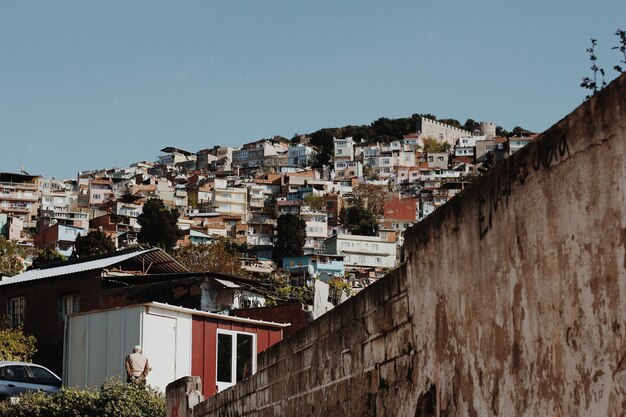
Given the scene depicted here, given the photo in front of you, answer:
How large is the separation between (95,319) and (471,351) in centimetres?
1929

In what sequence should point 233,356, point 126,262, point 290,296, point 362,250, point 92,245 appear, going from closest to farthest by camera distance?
point 233,356
point 126,262
point 290,296
point 92,245
point 362,250

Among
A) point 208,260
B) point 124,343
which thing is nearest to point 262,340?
point 124,343

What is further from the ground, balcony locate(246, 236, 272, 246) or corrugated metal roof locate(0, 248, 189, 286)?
corrugated metal roof locate(0, 248, 189, 286)

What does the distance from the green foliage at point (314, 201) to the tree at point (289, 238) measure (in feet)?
79.1

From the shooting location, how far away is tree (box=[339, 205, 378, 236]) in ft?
492

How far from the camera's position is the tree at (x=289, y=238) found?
408ft

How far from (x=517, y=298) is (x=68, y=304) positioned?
30648mm

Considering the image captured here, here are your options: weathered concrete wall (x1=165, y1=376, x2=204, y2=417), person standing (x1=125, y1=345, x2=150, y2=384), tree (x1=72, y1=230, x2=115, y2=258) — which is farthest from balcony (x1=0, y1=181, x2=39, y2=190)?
weathered concrete wall (x1=165, y1=376, x2=204, y2=417)

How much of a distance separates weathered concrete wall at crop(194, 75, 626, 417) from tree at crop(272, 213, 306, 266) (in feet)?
372

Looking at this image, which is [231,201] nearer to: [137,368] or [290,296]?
[290,296]

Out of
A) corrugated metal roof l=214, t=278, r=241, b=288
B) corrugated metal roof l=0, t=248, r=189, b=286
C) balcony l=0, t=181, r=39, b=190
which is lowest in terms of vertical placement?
corrugated metal roof l=214, t=278, r=241, b=288

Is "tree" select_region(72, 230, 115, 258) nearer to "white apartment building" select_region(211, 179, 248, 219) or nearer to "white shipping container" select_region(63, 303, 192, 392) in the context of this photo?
"white apartment building" select_region(211, 179, 248, 219)

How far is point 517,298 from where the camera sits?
232 inches

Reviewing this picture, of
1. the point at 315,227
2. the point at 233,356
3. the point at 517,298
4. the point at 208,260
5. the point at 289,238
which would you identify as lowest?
the point at 233,356
